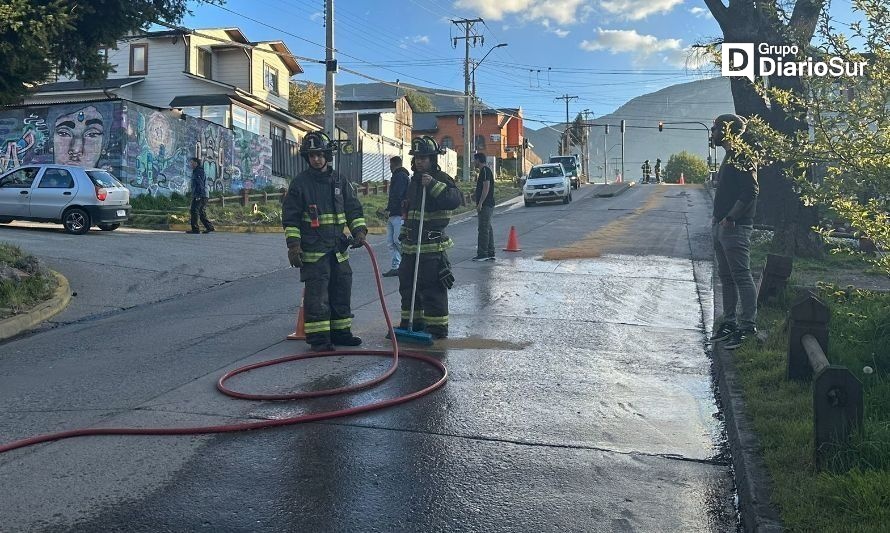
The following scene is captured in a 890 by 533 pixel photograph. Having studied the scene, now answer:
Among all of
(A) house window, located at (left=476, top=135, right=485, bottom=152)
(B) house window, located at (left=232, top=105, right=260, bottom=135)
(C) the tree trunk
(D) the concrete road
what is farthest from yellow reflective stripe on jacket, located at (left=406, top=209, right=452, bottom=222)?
(A) house window, located at (left=476, top=135, right=485, bottom=152)

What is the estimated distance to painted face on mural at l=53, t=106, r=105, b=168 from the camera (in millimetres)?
22562

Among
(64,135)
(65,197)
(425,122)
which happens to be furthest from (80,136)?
(425,122)

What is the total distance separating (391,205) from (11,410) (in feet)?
22.4

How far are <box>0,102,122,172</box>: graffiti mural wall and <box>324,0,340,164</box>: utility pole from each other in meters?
6.21

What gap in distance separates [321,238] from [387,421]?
237cm

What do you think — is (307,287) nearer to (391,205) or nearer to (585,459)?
(585,459)

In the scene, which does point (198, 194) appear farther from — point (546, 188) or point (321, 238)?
point (546, 188)

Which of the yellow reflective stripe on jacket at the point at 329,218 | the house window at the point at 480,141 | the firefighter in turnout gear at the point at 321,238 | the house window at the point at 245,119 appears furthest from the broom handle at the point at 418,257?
the house window at the point at 480,141

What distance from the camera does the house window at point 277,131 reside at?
37.1 meters

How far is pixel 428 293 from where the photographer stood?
7402 mm

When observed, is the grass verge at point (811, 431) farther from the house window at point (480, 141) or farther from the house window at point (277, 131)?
the house window at point (480, 141)

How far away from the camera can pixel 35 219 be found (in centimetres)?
1772

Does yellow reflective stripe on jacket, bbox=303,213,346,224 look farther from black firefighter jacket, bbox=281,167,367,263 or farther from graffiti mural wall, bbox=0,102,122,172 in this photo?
graffiti mural wall, bbox=0,102,122,172

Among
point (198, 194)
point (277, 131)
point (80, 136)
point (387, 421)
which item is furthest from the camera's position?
point (277, 131)
